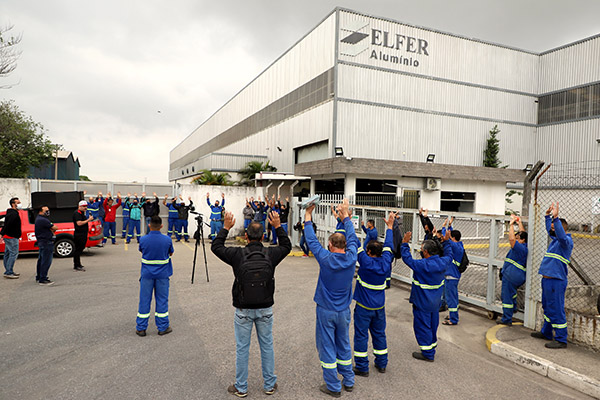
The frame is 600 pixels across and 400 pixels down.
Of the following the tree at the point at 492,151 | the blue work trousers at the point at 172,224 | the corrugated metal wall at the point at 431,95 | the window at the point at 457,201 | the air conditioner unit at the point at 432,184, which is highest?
the corrugated metal wall at the point at 431,95

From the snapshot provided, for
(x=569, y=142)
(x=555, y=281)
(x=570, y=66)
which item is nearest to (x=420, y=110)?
(x=569, y=142)

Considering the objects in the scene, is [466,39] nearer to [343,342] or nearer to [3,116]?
[343,342]

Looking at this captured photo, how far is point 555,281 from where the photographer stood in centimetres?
514

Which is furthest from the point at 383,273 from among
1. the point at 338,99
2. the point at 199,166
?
the point at 199,166

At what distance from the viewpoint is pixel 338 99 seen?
745 inches

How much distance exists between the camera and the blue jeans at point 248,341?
12.4 ft

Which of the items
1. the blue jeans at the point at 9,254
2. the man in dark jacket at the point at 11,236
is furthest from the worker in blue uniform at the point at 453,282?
the blue jeans at the point at 9,254

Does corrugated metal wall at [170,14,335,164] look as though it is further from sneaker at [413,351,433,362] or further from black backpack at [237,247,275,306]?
black backpack at [237,247,275,306]

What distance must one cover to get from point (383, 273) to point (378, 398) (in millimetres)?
1320

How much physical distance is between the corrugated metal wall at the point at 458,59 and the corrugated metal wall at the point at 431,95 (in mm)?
538

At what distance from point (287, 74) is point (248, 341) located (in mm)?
22817

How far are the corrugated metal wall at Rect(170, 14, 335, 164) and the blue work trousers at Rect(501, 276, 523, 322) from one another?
625 inches

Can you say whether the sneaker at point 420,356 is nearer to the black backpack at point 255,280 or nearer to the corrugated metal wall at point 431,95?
the black backpack at point 255,280

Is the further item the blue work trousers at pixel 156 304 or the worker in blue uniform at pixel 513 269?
the worker in blue uniform at pixel 513 269
